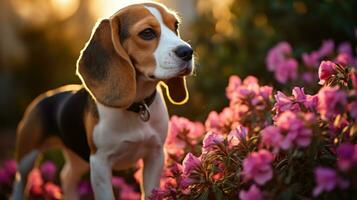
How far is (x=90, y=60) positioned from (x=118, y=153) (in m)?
0.66

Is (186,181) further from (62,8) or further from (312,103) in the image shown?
(62,8)

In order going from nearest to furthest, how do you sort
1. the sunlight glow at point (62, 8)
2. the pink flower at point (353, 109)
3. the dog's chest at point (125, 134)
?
the pink flower at point (353, 109) < the dog's chest at point (125, 134) < the sunlight glow at point (62, 8)

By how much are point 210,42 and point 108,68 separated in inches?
167

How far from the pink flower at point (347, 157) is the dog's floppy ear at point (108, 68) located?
1.66 meters

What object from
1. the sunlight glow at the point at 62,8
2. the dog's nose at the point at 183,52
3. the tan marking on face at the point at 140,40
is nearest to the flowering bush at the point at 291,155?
the dog's nose at the point at 183,52

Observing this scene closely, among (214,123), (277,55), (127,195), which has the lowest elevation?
(127,195)

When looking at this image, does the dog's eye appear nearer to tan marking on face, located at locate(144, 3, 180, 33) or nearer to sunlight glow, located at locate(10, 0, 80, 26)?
tan marking on face, located at locate(144, 3, 180, 33)

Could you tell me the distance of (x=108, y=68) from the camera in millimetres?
3998

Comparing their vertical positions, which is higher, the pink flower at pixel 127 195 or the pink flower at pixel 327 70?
the pink flower at pixel 327 70

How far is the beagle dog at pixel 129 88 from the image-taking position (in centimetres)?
389

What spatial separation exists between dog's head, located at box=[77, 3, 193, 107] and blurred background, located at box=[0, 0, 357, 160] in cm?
160

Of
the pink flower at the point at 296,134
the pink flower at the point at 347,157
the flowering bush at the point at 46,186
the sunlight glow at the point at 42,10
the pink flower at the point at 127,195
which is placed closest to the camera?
the pink flower at the point at 347,157

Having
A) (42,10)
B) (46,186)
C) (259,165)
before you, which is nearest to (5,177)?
(46,186)

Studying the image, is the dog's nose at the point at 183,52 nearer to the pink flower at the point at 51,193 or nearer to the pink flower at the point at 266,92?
the pink flower at the point at 266,92
